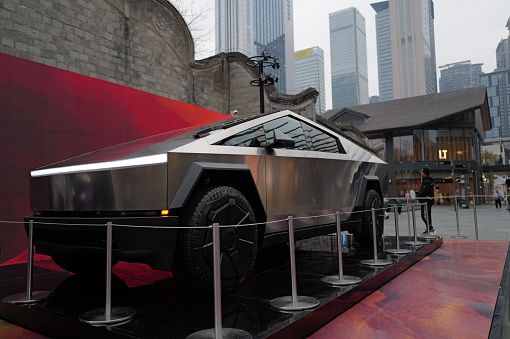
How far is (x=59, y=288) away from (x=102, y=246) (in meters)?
1.18

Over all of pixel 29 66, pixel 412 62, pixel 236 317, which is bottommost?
pixel 236 317

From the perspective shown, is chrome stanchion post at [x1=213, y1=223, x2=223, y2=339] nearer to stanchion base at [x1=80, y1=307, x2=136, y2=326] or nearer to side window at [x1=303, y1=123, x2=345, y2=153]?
stanchion base at [x1=80, y1=307, x2=136, y2=326]

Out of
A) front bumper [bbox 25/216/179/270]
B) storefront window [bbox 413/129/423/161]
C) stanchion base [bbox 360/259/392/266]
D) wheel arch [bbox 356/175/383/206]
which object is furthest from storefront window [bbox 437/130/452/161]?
front bumper [bbox 25/216/179/270]

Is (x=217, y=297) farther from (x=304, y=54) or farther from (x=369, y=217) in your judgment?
(x=304, y=54)

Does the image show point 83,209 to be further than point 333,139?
No

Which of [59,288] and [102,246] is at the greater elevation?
[102,246]

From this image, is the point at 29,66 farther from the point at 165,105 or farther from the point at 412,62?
the point at 412,62

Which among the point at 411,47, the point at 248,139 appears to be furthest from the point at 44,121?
the point at 411,47

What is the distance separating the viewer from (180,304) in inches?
116

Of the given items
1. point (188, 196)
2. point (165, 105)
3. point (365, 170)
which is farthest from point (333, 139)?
point (165, 105)

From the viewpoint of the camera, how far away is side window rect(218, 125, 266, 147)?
10.5 ft

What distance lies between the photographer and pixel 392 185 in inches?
1556

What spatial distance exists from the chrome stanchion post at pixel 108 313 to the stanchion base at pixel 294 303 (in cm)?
108

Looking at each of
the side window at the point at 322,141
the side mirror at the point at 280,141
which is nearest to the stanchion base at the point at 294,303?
the side mirror at the point at 280,141
